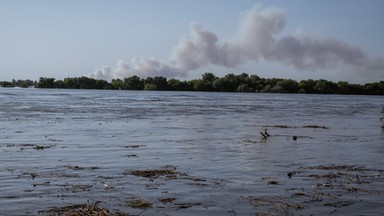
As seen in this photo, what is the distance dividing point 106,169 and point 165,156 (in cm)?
407

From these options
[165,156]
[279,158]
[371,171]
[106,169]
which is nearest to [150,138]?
[165,156]

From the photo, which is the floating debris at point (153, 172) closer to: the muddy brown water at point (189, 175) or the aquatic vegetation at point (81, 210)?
the muddy brown water at point (189, 175)

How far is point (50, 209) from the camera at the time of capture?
423 inches

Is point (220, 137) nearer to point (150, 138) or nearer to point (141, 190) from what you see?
point (150, 138)

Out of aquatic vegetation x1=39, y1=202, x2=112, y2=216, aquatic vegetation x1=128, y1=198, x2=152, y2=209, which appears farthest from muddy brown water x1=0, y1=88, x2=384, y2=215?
aquatic vegetation x1=39, y1=202, x2=112, y2=216

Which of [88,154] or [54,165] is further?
[88,154]

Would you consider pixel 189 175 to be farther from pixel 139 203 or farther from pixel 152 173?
→ pixel 139 203

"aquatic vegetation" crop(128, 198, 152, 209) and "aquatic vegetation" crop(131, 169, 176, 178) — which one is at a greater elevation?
"aquatic vegetation" crop(128, 198, 152, 209)

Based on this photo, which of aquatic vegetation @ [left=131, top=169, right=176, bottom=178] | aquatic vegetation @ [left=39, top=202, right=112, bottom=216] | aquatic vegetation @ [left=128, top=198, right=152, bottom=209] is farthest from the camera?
aquatic vegetation @ [left=131, top=169, right=176, bottom=178]

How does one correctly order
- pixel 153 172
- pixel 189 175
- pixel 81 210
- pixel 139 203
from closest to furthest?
pixel 81 210 → pixel 139 203 → pixel 189 175 → pixel 153 172

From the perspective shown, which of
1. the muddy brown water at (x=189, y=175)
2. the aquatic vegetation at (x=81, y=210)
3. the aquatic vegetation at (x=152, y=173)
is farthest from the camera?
the aquatic vegetation at (x=152, y=173)

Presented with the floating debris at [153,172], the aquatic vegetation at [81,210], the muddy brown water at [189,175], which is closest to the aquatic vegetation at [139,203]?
the muddy brown water at [189,175]

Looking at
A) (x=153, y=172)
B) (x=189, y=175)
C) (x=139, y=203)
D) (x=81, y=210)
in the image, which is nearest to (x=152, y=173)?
(x=153, y=172)

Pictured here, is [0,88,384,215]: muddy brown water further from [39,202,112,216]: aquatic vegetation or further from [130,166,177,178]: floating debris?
[39,202,112,216]: aquatic vegetation
